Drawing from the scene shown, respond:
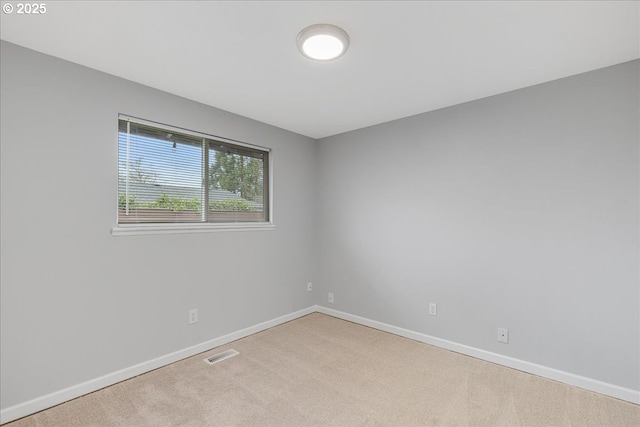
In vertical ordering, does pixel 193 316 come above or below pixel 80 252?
below

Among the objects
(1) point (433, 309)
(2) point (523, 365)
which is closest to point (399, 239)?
(1) point (433, 309)

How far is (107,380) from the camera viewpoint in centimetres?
223

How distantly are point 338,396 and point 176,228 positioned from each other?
1881mm

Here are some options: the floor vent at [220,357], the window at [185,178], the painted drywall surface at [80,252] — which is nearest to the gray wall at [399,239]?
the painted drywall surface at [80,252]

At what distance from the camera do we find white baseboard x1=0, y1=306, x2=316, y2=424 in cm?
188

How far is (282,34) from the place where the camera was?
180cm

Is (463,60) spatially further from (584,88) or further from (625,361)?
(625,361)

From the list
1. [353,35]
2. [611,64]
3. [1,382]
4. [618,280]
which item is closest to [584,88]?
[611,64]

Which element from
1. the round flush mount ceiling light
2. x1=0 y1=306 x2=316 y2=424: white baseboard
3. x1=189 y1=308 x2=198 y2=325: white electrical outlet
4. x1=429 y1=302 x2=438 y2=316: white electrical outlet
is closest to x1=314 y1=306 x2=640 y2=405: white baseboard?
x1=429 y1=302 x2=438 y2=316: white electrical outlet

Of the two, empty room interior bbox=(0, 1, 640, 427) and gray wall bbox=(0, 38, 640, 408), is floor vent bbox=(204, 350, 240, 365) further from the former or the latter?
gray wall bbox=(0, 38, 640, 408)

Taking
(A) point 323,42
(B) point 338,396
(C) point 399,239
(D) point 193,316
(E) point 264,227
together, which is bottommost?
(B) point 338,396

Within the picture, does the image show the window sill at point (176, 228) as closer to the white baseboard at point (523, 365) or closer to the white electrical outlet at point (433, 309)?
the white baseboard at point (523, 365)

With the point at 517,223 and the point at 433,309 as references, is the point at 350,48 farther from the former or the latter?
the point at 433,309

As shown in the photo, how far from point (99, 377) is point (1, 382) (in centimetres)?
52
